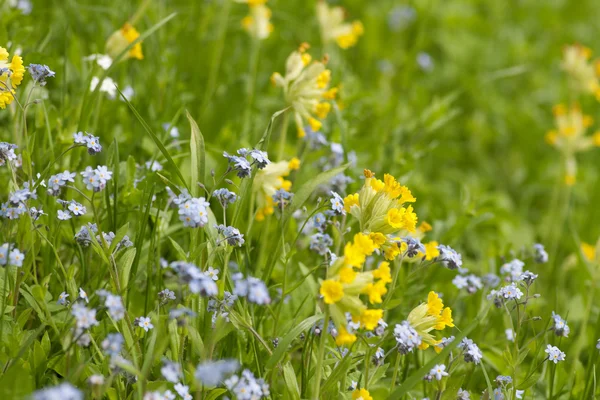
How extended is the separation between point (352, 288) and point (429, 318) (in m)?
0.32

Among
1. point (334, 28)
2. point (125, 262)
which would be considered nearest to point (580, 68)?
point (334, 28)

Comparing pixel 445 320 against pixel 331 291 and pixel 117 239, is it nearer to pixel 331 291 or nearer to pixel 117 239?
pixel 331 291

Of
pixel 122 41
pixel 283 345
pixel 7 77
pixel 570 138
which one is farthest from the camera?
pixel 570 138

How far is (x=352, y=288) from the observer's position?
5.39 feet

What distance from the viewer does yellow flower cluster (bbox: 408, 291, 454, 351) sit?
1.84 m

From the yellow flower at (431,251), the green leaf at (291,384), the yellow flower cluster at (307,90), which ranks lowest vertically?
the green leaf at (291,384)

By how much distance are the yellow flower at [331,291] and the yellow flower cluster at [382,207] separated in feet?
0.97

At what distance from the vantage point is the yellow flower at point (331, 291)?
159 cm

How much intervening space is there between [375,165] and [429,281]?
71cm

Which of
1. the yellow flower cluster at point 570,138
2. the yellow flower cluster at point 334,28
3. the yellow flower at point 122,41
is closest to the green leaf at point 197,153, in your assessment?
the yellow flower at point 122,41

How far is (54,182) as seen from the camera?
6.09 ft

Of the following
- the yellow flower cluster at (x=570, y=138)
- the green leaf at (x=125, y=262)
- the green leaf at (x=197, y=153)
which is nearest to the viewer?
the green leaf at (x=125, y=262)

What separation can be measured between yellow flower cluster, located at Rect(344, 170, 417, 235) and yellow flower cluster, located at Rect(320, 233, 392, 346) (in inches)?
8.7

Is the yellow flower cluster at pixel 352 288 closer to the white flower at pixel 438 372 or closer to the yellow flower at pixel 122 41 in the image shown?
the white flower at pixel 438 372
